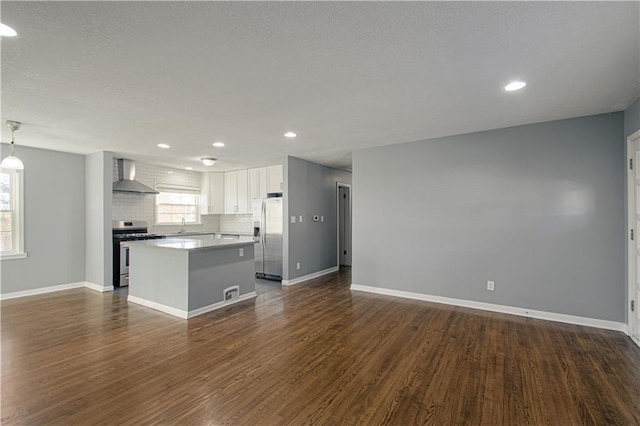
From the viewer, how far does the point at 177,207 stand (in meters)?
7.26

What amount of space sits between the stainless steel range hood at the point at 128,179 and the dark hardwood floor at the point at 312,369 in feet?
8.43

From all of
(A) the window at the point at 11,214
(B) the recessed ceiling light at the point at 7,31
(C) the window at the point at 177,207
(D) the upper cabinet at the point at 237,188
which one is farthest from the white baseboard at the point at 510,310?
(A) the window at the point at 11,214

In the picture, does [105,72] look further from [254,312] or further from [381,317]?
[381,317]

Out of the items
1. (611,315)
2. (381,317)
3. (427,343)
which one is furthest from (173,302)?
(611,315)

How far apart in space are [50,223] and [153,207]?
180 cm

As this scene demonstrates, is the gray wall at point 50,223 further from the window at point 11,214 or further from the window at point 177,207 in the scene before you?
the window at point 177,207

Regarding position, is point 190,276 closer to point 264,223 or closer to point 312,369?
point 312,369

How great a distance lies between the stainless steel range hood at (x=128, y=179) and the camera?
19.3 feet

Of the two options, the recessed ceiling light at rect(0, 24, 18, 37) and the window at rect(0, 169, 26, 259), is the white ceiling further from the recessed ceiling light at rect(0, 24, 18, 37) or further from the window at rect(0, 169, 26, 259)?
the window at rect(0, 169, 26, 259)

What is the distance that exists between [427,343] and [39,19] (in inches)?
155

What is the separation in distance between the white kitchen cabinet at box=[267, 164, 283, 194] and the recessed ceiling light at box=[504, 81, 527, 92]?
4.57 meters

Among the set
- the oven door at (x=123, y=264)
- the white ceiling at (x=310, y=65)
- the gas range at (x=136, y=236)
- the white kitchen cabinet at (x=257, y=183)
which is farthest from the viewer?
the white kitchen cabinet at (x=257, y=183)

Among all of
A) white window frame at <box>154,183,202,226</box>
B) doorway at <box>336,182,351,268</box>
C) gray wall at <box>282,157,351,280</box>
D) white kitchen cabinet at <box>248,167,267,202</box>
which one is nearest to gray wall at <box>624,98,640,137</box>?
gray wall at <box>282,157,351,280</box>

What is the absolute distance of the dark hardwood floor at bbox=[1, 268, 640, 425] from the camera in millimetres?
2012
